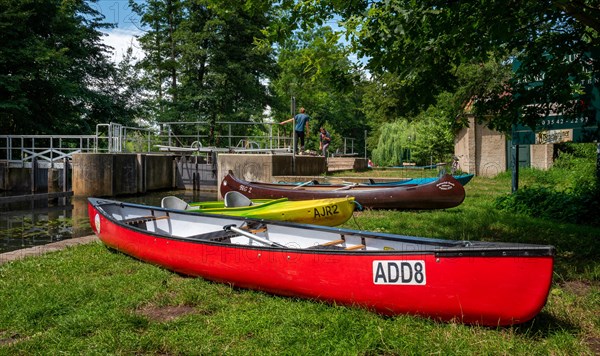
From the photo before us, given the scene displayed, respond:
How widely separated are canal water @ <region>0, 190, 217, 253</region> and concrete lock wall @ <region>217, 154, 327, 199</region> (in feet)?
12.8

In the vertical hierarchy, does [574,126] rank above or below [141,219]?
above

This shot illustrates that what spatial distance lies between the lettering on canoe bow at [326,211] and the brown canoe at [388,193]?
3700mm

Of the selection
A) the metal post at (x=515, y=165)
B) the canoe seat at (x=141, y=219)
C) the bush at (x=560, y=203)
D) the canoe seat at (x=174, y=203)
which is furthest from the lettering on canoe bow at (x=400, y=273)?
the metal post at (x=515, y=165)

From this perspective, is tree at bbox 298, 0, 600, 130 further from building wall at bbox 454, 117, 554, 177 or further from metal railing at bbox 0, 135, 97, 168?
metal railing at bbox 0, 135, 97, 168

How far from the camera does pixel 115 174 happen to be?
2188 centimetres

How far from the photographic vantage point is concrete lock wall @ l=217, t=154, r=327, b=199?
1670 centimetres

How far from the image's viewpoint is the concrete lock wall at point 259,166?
16703 millimetres

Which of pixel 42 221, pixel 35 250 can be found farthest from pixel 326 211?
pixel 42 221

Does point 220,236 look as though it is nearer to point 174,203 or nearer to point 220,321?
point 220,321

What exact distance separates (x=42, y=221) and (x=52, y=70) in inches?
743

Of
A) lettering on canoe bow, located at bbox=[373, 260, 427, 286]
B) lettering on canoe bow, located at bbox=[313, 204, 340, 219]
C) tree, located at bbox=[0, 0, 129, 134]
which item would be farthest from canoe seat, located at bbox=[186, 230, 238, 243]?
tree, located at bbox=[0, 0, 129, 134]

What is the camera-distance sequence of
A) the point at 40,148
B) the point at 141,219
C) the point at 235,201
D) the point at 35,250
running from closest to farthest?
the point at 141,219 → the point at 35,250 → the point at 235,201 → the point at 40,148

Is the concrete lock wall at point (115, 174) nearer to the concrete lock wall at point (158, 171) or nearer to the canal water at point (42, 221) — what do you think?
the concrete lock wall at point (158, 171)

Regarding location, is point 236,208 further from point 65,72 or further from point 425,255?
point 65,72
